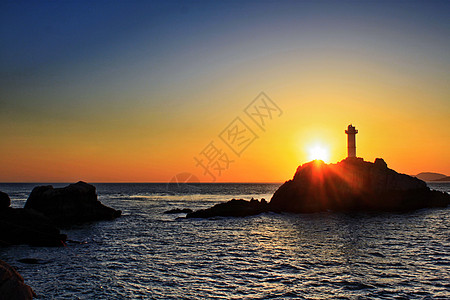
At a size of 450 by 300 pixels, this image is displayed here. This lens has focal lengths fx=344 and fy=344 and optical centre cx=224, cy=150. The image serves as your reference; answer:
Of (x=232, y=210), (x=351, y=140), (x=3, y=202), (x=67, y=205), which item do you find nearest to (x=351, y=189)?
(x=351, y=140)

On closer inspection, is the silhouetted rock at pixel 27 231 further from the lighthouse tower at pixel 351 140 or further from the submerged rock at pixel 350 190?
the lighthouse tower at pixel 351 140

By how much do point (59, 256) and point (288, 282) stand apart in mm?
17768

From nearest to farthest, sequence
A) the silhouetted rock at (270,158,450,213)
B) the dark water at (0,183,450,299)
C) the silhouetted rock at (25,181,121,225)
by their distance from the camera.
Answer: the dark water at (0,183,450,299)
the silhouetted rock at (25,181,121,225)
the silhouetted rock at (270,158,450,213)

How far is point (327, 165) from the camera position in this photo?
67.8m

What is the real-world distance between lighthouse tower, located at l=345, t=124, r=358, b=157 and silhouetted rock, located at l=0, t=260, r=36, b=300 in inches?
2750

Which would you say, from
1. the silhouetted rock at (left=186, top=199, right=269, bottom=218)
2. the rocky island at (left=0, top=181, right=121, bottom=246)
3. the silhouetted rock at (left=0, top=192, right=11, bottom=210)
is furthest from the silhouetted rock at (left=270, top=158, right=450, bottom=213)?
the silhouetted rock at (left=0, top=192, right=11, bottom=210)

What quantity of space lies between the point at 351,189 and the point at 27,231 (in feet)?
179

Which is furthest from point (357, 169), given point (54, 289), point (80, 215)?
point (54, 289)

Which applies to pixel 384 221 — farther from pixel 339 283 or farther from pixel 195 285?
pixel 195 285

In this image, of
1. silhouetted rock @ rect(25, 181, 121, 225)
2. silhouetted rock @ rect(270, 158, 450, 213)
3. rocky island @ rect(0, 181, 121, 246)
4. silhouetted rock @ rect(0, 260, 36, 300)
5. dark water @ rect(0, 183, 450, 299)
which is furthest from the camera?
silhouetted rock @ rect(270, 158, 450, 213)

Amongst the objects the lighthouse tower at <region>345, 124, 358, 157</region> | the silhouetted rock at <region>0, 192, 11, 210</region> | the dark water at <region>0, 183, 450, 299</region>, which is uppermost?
the lighthouse tower at <region>345, 124, 358, 157</region>

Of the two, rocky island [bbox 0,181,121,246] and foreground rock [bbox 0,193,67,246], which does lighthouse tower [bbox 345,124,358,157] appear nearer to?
rocky island [bbox 0,181,121,246]

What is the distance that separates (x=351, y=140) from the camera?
7581 cm

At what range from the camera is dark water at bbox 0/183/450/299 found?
17734 mm
